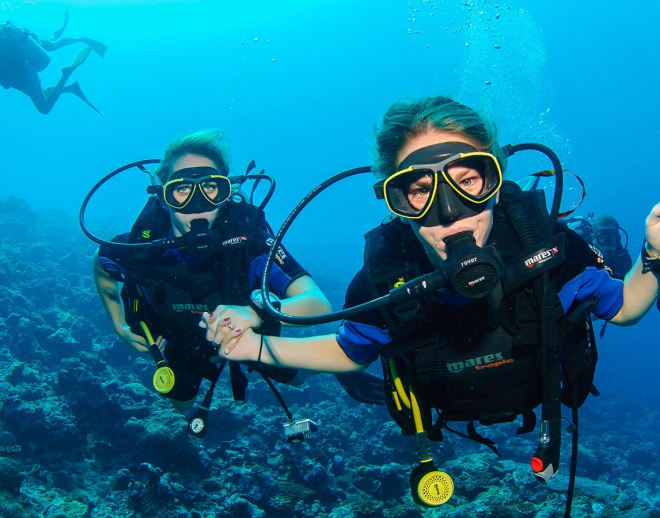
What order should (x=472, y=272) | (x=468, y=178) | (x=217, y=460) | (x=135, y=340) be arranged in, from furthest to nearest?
(x=217, y=460) → (x=135, y=340) → (x=468, y=178) → (x=472, y=272)

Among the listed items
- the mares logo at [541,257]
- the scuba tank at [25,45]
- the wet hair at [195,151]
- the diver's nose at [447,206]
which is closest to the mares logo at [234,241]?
the wet hair at [195,151]

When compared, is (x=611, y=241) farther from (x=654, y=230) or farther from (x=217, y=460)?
(x=217, y=460)

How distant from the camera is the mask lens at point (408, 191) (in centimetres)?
219

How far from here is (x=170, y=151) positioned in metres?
4.34

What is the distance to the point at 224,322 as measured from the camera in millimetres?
2434

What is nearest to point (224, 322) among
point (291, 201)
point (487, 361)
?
point (487, 361)

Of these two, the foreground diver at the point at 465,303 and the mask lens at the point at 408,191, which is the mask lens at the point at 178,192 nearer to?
the foreground diver at the point at 465,303

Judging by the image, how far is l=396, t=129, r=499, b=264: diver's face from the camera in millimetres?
2088

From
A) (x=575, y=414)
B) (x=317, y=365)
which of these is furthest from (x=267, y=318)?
(x=575, y=414)

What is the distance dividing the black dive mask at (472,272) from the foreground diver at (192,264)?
6.13 feet

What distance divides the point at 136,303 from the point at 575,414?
161 inches

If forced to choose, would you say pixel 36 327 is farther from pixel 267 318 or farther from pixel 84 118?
pixel 84 118

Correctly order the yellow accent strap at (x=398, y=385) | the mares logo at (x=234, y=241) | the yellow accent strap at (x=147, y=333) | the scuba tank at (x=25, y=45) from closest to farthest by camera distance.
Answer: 1. the yellow accent strap at (x=398, y=385)
2. the mares logo at (x=234, y=241)
3. the yellow accent strap at (x=147, y=333)
4. the scuba tank at (x=25, y=45)

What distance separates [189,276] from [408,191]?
8.53 ft
